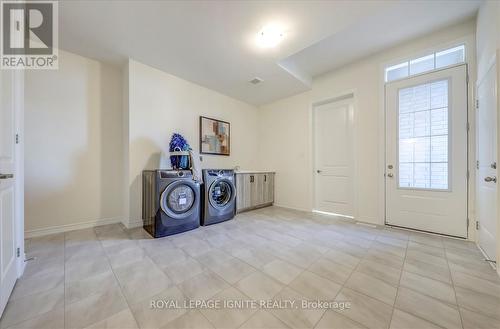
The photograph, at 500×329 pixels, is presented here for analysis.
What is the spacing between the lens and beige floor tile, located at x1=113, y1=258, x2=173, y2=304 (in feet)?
4.33

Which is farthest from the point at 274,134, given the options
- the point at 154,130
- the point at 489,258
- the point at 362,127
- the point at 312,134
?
the point at 489,258

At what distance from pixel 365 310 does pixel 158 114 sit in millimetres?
3379

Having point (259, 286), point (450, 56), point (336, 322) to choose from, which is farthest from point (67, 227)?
point (450, 56)

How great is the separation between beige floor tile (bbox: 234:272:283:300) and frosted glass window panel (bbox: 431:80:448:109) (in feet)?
10.1

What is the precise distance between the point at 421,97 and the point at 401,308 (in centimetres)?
277

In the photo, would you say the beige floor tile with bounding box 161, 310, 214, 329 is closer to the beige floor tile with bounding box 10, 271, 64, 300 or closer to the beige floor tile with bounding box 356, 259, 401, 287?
the beige floor tile with bounding box 10, 271, 64, 300

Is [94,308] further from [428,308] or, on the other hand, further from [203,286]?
[428,308]

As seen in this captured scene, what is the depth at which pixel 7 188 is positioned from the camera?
1.30 metres

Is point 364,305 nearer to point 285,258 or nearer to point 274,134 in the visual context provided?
point 285,258

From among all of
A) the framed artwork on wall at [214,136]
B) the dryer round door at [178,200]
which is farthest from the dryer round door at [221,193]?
the framed artwork on wall at [214,136]

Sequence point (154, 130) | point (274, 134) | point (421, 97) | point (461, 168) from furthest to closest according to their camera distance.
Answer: point (274, 134), point (154, 130), point (421, 97), point (461, 168)

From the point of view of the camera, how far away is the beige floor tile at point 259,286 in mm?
1313

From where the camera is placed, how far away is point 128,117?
272 cm

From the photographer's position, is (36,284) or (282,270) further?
(282,270)
